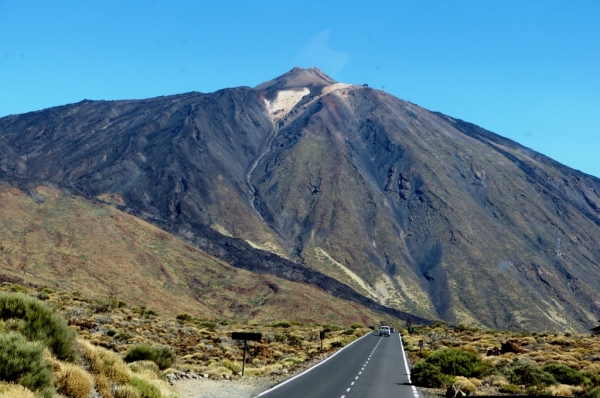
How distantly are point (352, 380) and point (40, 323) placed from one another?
1414 cm

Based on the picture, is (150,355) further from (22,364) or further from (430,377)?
(22,364)

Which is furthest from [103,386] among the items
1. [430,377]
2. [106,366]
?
[430,377]

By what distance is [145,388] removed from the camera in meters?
13.4

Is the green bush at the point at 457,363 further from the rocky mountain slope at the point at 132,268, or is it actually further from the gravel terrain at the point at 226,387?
the rocky mountain slope at the point at 132,268

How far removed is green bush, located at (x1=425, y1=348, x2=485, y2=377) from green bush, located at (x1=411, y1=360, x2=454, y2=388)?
58 cm

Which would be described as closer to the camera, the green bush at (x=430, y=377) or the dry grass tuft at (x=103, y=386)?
the dry grass tuft at (x=103, y=386)

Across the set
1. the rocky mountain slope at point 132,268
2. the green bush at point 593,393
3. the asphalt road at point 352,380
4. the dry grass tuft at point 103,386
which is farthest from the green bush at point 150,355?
the rocky mountain slope at point 132,268

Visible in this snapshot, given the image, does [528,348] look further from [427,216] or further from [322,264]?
[427,216]

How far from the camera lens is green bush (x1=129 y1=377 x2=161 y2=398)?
1305cm

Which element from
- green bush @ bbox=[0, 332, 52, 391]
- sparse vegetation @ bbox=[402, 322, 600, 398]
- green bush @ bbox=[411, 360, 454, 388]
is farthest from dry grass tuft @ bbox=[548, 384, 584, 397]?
green bush @ bbox=[0, 332, 52, 391]

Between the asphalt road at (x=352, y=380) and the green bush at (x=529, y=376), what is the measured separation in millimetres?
3836

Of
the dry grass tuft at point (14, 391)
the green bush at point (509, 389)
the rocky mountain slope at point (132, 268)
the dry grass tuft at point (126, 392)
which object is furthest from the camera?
the rocky mountain slope at point (132, 268)

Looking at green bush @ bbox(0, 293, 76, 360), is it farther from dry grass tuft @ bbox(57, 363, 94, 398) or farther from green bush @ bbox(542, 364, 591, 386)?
green bush @ bbox(542, 364, 591, 386)

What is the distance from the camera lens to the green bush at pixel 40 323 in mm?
12641
